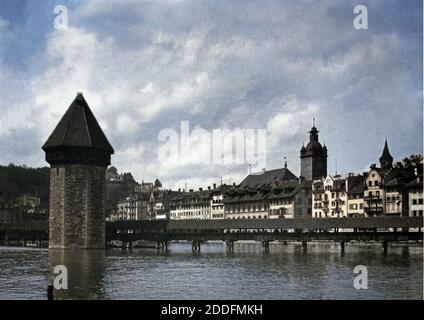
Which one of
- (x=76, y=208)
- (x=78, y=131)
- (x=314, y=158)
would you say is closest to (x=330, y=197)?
(x=314, y=158)

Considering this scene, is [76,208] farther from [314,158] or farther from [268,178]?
[268,178]

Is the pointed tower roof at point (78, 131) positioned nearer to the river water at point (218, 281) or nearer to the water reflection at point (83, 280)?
the water reflection at point (83, 280)

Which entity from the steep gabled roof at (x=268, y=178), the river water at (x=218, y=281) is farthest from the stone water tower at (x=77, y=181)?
the steep gabled roof at (x=268, y=178)

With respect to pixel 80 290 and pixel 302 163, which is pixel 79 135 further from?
pixel 302 163

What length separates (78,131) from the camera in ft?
141

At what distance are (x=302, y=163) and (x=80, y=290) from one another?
5754 cm

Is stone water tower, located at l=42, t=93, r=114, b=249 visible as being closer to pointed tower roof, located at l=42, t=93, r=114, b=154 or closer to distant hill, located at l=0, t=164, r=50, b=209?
pointed tower roof, located at l=42, t=93, r=114, b=154

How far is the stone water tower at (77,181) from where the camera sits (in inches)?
1630

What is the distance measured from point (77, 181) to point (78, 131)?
339cm

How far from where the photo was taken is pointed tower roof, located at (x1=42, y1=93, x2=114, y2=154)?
4247 cm
